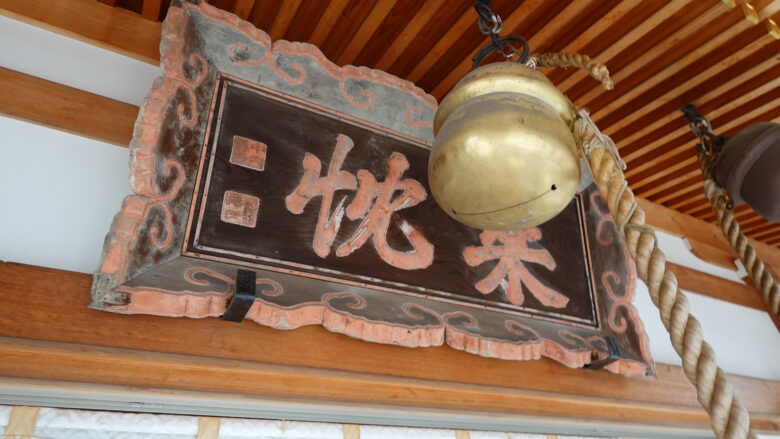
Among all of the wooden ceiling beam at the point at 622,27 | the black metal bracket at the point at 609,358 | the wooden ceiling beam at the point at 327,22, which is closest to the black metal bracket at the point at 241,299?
the wooden ceiling beam at the point at 327,22

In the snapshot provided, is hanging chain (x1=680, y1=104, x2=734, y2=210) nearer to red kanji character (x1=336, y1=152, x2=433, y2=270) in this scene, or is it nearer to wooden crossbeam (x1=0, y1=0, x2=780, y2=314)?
red kanji character (x1=336, y1=152, x2=433, y2=270)

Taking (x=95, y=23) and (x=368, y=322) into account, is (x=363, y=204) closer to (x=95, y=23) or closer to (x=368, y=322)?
(x=368, y=322)

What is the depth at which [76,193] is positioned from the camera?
1.11 m

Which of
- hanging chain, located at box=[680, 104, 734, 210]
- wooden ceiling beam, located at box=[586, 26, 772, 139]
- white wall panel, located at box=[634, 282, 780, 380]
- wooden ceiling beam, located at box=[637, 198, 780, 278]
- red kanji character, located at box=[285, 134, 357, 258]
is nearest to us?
red kanji character, located at box=[285, 134, 357, 258]

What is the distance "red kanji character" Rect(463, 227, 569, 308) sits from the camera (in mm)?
1479

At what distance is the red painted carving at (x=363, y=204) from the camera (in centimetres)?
127

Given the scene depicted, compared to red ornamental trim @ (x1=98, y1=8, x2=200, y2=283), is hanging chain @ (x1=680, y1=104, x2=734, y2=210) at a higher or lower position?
higher

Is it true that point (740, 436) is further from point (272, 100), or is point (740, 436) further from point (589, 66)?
point (272, 100)

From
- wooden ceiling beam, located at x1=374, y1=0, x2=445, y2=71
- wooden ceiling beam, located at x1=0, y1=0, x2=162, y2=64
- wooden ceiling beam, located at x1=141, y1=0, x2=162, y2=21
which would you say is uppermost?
wooden ceiling beam, located at x1=374, y1=0, x2=445, y2=71

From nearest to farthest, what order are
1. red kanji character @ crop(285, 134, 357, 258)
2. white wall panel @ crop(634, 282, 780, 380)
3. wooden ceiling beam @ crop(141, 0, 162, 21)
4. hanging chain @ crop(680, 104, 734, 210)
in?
red kanji character @ crop(285, 134, 357, 258) < wooden ceiling beam @ crop(141, 0, 162, 21) < hanging chain @ crop(680, 104, 734, 210) < white wall panel @ crop(634, 282, 780, 380)

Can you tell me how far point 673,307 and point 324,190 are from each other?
2.86 ft

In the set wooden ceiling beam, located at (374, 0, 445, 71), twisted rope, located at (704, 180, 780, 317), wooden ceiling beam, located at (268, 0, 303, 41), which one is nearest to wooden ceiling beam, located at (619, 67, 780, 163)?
twisted rope, located at (704, 180, 780, 317)

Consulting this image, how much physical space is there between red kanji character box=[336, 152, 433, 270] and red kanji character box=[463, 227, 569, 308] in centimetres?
19

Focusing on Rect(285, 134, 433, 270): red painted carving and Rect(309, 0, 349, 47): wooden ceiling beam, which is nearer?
Rect(285, 134, 433, 270): red painted carving
